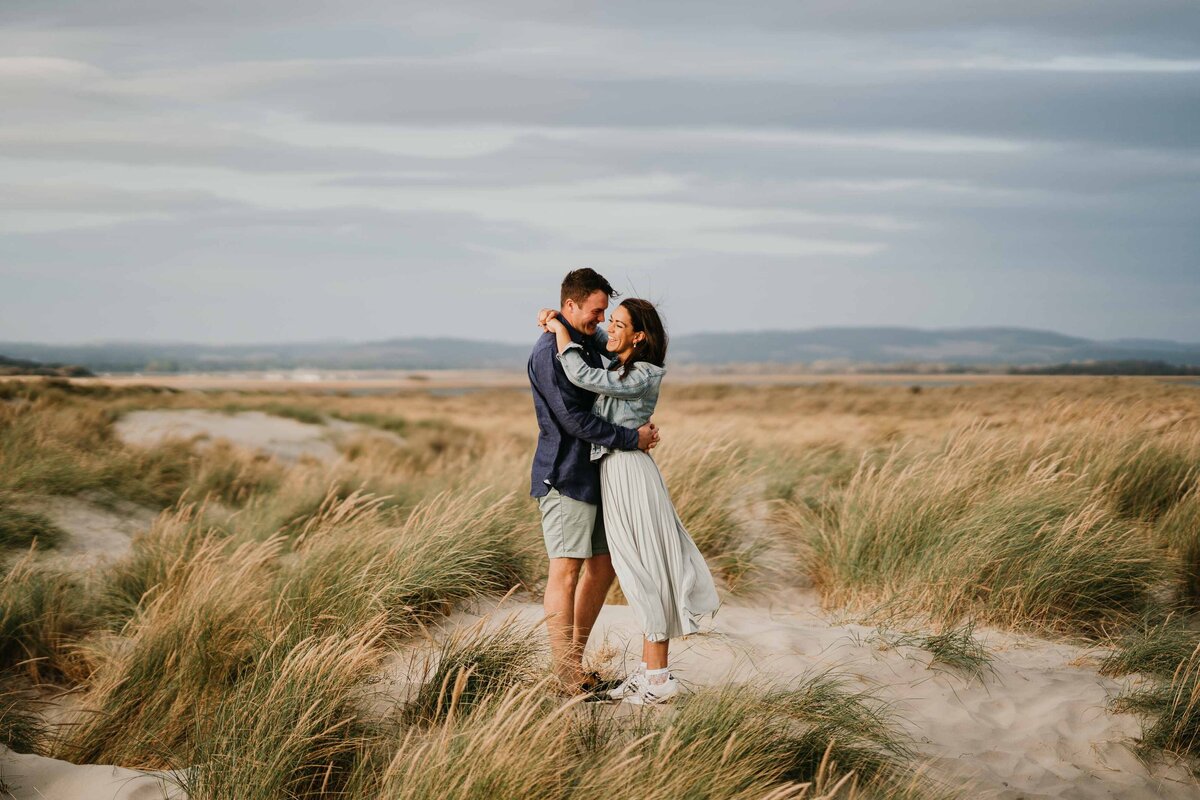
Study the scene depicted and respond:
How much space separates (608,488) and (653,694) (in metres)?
0.98

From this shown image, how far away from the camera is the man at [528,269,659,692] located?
4699mm

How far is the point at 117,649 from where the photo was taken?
246 inches

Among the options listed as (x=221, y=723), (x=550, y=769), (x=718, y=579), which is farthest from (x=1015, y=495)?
(x=221, y=723)

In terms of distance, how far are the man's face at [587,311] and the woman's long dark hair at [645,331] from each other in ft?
0.36

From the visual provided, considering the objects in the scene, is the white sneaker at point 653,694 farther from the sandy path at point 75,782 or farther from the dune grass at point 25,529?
the dune grass at point 25,529

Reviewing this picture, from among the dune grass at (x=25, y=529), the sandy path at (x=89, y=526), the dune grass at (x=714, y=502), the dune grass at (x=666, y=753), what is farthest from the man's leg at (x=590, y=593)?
the dune grass at (x=25, y=529)

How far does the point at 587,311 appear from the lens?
483 centimetres

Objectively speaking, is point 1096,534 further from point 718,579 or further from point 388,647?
point 388,647

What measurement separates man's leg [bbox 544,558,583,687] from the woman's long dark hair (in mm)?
987

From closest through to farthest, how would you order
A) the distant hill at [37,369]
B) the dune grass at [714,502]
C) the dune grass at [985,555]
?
1. the dune grass at [985,555]
2. the dune grass at [714,502]
3. the distant hill at [37,369]

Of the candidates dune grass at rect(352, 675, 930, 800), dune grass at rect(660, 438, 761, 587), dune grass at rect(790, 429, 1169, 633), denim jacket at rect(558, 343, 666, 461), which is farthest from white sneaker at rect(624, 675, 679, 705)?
dune grass at rect(660, 438, 761, 587)

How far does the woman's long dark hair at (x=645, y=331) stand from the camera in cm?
479

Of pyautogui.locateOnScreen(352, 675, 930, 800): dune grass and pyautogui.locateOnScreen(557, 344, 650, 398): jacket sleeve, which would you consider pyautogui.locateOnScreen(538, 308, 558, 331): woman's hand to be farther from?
pyautogui.locateOnScreen(352, 675, 930, 800): dune grass

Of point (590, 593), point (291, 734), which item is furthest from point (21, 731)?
point (590, 593)
